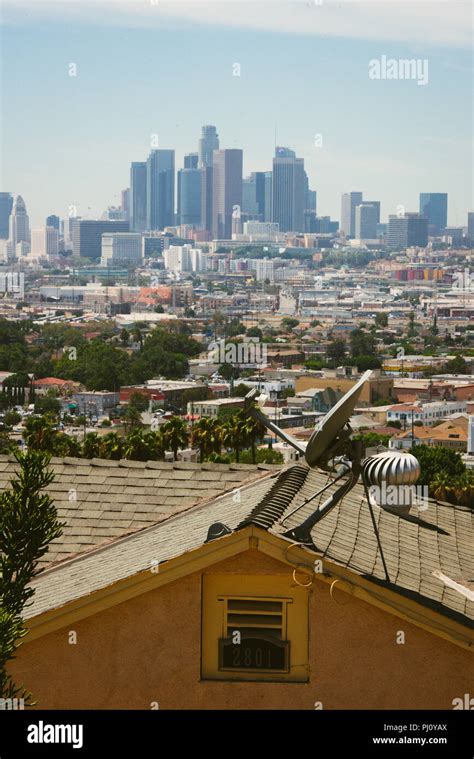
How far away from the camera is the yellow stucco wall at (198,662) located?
2840mm

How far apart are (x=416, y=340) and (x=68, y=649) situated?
104883 mm

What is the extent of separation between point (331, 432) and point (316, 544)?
0.87ft

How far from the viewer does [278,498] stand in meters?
3.65

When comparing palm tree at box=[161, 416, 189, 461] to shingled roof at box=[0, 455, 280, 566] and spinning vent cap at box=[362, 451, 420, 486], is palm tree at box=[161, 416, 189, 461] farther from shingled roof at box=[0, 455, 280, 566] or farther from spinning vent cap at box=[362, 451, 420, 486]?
spinning vent cap at box=[362, 451, 420, 486]

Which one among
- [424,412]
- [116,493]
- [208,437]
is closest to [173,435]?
[208,437]

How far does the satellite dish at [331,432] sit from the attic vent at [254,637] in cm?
32

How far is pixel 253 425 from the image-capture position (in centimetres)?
2853

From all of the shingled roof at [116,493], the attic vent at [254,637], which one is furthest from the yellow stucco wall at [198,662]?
the shingled roof at [116,493]

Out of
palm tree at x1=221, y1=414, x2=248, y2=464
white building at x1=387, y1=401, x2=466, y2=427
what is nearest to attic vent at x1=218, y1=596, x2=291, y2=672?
palm tree at x1=221, y1=414, x2=248, y2=464

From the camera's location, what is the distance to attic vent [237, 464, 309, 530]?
307 cm

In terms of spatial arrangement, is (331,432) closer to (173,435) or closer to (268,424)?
(268,424)

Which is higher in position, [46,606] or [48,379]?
[46,606]
